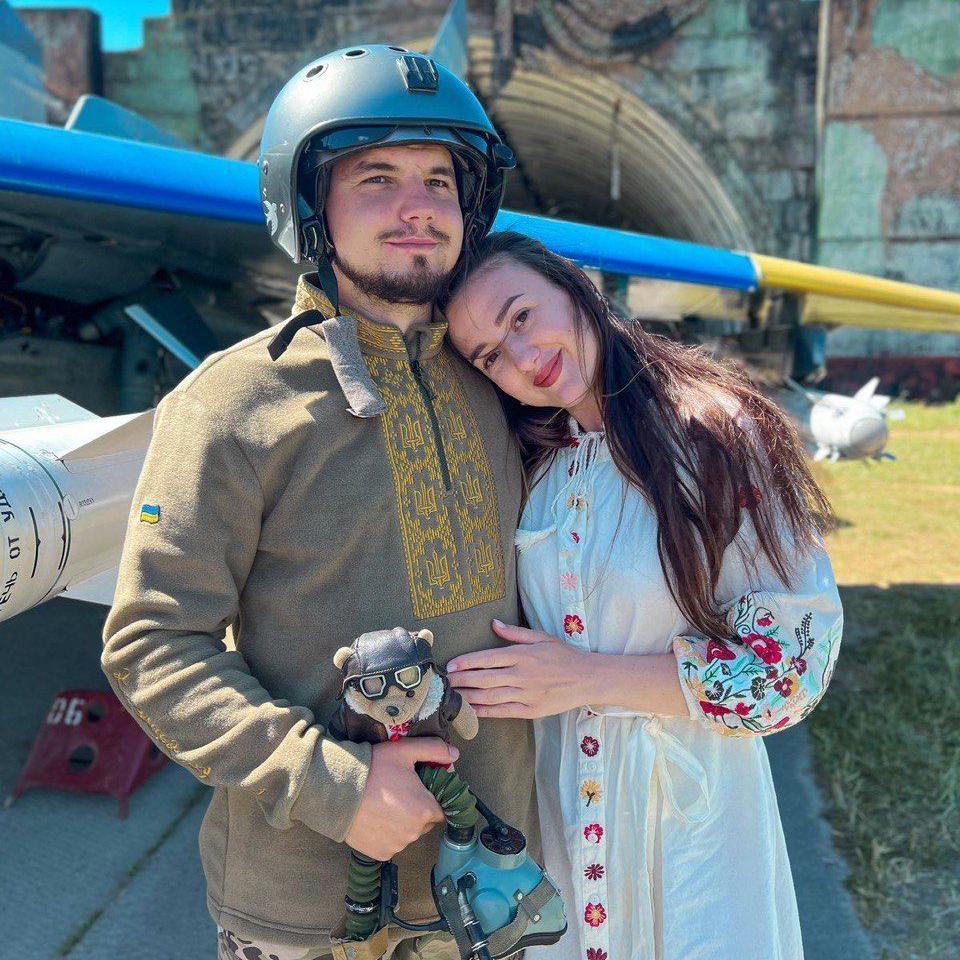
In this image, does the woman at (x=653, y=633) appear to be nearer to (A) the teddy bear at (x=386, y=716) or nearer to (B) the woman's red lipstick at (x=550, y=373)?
(B) the woman's red lipstick at (x=550, y=373)

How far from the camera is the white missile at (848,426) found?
6344 millimetres

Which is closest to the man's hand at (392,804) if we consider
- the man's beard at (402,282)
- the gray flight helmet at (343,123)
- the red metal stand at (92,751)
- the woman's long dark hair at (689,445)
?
the woman's long dark hair at (689,445)

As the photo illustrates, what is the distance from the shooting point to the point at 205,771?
4.75 ft

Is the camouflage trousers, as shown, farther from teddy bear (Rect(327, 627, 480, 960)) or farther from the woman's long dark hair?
the woman's long dark hair

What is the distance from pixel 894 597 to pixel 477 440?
5214 mm

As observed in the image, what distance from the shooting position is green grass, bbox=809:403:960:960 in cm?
302

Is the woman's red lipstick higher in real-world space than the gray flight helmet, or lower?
lower

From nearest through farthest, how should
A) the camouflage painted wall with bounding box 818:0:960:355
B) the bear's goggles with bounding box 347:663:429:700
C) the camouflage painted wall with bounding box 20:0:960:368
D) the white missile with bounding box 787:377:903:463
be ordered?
the bear's goggles with bounding box 347:663:429:700, the white missile with bounding box 787:377:903:463, the camouflage painted wall with bounding box 818:0:960:355, the camouflage painted wall with bounding box 20:0:960:368

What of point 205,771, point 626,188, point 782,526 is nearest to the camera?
point 205,771

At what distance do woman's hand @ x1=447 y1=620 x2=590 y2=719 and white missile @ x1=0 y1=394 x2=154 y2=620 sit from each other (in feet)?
4.05

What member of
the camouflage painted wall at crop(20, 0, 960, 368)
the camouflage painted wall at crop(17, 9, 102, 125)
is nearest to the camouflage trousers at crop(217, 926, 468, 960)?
the camouflage painted wall at crop(20, 0, 960, 368)

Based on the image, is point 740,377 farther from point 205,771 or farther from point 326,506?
point 205,771

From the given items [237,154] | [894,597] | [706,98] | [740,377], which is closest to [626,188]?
[706,98]

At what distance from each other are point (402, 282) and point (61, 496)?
128 centimetres
